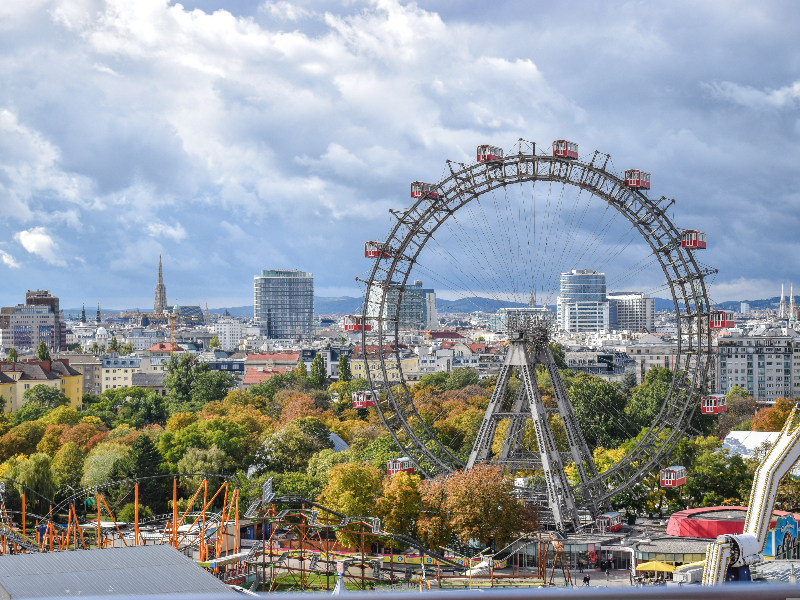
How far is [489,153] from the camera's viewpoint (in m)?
55.6

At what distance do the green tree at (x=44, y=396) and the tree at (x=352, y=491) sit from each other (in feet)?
258

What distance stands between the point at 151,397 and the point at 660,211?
77629 millimetres

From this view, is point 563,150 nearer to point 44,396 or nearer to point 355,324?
point 355,324

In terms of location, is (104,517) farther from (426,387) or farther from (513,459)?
(426,387)

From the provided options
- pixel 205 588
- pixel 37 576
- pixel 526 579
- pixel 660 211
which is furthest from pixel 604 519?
pixel 37 576

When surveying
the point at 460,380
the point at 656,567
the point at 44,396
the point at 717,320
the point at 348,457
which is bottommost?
the point at 656,567

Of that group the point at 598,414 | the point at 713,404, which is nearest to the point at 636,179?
the point at 713,404

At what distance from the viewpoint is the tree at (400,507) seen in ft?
168

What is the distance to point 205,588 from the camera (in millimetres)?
33156

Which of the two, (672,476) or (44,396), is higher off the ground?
(672,476)

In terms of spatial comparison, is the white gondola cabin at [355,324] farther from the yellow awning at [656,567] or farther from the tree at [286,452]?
the yellow awning at [656,567]

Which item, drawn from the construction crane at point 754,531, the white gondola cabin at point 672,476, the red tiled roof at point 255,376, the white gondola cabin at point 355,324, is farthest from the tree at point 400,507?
the red tiled roof at point 255,376

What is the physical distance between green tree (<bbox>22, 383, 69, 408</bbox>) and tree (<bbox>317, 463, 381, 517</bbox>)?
7868 cm

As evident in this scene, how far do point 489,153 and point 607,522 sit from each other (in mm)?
21878
